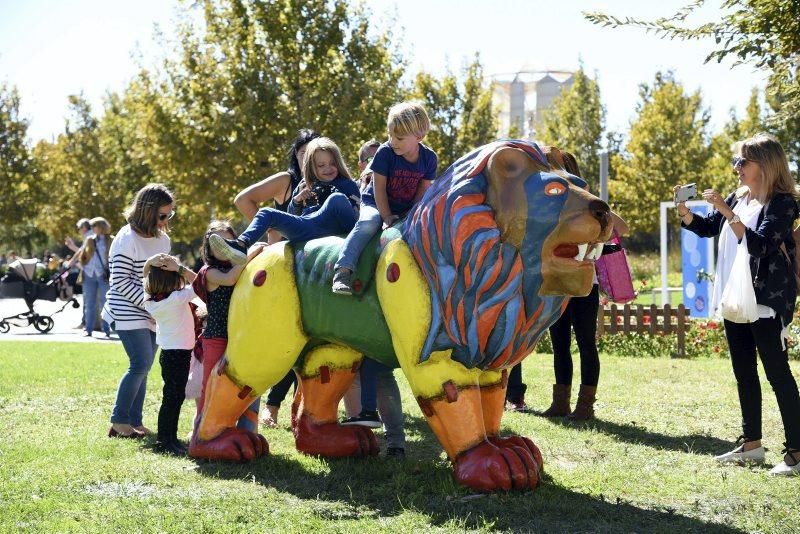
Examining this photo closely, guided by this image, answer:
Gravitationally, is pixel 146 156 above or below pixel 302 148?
above

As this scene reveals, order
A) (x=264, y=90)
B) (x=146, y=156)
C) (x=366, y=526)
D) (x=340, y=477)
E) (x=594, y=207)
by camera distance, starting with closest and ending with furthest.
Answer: (x=366, y=526), (x=594, y=207), (x=340, y=477), (x=264, y=90), (x=146, y=156)

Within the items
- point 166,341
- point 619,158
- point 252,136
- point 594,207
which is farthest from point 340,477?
point 619,158

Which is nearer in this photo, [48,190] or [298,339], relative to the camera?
[298,339]

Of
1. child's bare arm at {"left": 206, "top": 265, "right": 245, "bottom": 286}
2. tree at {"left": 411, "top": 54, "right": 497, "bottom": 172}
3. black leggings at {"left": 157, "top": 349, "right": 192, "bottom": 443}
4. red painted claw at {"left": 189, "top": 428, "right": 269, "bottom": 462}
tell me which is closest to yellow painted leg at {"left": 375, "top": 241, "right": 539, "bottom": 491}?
child's bare arm at {"left": 206, "top": 265, "right": 245, "bottom": 286}

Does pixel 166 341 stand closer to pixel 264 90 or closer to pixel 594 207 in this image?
A: pixel 594 207

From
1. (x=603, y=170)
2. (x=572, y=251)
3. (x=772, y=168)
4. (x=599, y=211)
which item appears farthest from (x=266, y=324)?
(x=603, y=170)

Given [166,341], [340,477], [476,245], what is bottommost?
[340,477]

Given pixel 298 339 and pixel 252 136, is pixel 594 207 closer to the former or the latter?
pixel 298 339

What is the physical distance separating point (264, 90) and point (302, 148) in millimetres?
11793

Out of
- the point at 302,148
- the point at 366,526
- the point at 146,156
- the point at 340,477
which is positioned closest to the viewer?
the point at 366,526

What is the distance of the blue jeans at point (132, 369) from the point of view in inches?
238

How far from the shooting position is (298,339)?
5152 millimetres

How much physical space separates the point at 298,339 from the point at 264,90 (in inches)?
515

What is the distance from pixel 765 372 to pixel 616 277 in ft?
6.46
